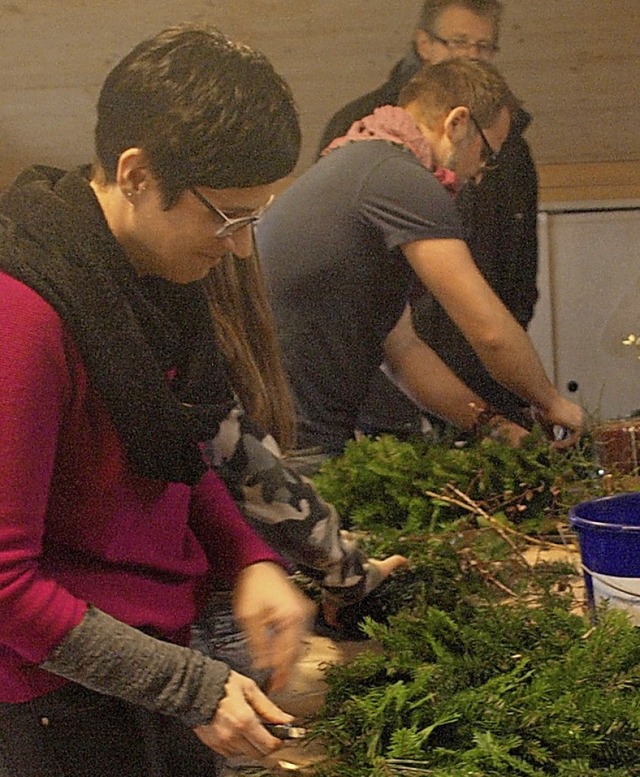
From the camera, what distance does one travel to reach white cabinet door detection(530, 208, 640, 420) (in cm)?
268

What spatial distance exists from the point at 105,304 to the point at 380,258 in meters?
0.91

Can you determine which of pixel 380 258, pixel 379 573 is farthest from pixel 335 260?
pixel 379 573

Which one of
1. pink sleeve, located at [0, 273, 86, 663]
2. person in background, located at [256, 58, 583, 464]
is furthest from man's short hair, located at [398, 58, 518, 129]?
pink sleeve, located at [0, 273, 86, 663]

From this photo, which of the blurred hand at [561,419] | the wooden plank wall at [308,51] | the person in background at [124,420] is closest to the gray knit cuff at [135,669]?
the person in background at [124,420]

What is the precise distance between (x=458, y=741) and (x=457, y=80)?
1120mm

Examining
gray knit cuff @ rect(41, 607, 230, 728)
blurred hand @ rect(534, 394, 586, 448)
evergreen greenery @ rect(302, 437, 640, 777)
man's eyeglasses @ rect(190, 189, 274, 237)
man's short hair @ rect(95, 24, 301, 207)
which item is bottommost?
blurred hand @ rect(534, 394, 586, 448)

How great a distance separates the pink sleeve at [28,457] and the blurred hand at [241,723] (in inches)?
4.2

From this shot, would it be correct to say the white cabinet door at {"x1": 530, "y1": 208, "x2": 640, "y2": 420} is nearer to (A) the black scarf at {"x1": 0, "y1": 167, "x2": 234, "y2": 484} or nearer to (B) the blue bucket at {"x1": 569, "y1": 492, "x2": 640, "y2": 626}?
(B) the blue bucket at {"x1": 569, "y1": 492, "x2": 640, "y2": 626}

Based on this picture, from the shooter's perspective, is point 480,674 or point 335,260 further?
point 335,260

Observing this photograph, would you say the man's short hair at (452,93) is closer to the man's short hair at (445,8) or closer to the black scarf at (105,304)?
the man's short hair at (445,8)

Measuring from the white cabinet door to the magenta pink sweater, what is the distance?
1962mm

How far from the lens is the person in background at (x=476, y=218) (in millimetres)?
1648

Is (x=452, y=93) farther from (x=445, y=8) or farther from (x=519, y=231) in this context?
(x=519, y=231)

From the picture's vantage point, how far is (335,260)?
59.2 inches
